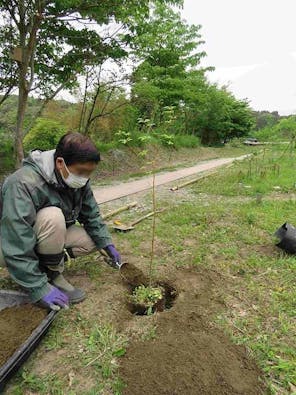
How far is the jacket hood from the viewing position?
6.08 feet

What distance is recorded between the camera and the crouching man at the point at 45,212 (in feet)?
5.52

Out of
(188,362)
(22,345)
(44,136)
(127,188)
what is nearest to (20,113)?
(44,136)

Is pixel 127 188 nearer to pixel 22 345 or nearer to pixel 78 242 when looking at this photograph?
pixel 78 242

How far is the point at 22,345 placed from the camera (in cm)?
148

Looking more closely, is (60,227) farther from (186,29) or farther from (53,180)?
→ (186,29)

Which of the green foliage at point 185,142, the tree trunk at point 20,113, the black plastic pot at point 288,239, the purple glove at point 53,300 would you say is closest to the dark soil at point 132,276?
the purple glove at point 53,300

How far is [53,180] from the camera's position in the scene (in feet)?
6.13

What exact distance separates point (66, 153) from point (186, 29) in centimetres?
1316

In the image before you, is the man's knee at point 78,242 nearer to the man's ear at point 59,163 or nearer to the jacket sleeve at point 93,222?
the jacket sleeve at point 93,222

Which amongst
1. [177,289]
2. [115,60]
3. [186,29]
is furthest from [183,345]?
[186,29]

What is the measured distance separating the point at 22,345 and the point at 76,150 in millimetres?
1047

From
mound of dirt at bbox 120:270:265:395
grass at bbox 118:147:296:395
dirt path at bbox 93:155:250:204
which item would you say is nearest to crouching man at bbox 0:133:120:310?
mound of dirt at bbox 120:270:265:395

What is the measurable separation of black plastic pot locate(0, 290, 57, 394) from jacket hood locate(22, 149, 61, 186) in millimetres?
734

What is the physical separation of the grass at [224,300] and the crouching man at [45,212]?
0.25 meters
